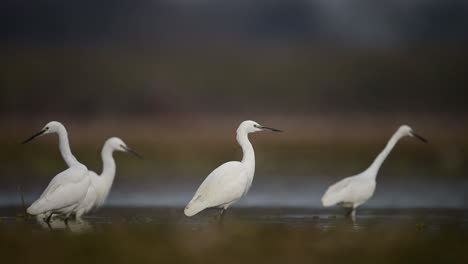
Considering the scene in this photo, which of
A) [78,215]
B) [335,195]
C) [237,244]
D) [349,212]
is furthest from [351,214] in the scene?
[237,244]

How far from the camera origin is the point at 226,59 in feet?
224

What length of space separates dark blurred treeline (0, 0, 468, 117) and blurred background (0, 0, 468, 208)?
0.48ft

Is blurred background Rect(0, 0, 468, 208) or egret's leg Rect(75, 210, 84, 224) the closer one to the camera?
egret's leg Rect(75, 210, 84, 224)

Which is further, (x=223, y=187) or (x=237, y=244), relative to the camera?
(x=223, y=187)

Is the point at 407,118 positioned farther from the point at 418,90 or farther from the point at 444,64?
the point at 444,64

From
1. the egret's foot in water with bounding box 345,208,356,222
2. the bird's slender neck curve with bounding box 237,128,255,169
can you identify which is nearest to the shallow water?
the egret's foot in water with bounding box 345,208,356,222

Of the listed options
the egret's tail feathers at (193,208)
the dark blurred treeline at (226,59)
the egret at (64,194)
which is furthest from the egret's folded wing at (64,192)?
the dark blurred treeline at (226,59)

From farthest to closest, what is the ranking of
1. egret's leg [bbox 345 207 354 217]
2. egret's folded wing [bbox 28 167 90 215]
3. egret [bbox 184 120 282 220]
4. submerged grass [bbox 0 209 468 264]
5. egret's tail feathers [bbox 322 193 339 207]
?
egret's leg [bbox 345 207 354 217]
egret's tail feathers [bbox 322 193 339 207]
egret [bbox 184 120 282 220]
egret's folded wing [bbox 28 167 90 215]
submerged grass [bbox 0 209 468 264]

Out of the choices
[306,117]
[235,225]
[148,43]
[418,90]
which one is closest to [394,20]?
[148,43]

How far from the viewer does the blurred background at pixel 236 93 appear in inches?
946

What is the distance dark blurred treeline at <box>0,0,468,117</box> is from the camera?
53781 mm

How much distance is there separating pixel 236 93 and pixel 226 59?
477 inches

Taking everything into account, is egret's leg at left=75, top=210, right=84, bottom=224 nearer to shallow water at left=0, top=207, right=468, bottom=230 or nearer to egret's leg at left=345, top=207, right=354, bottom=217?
shallow water at left=0, top=207, right=468, bottom=230

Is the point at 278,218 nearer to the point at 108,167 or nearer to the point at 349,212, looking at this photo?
the point at 349,212
